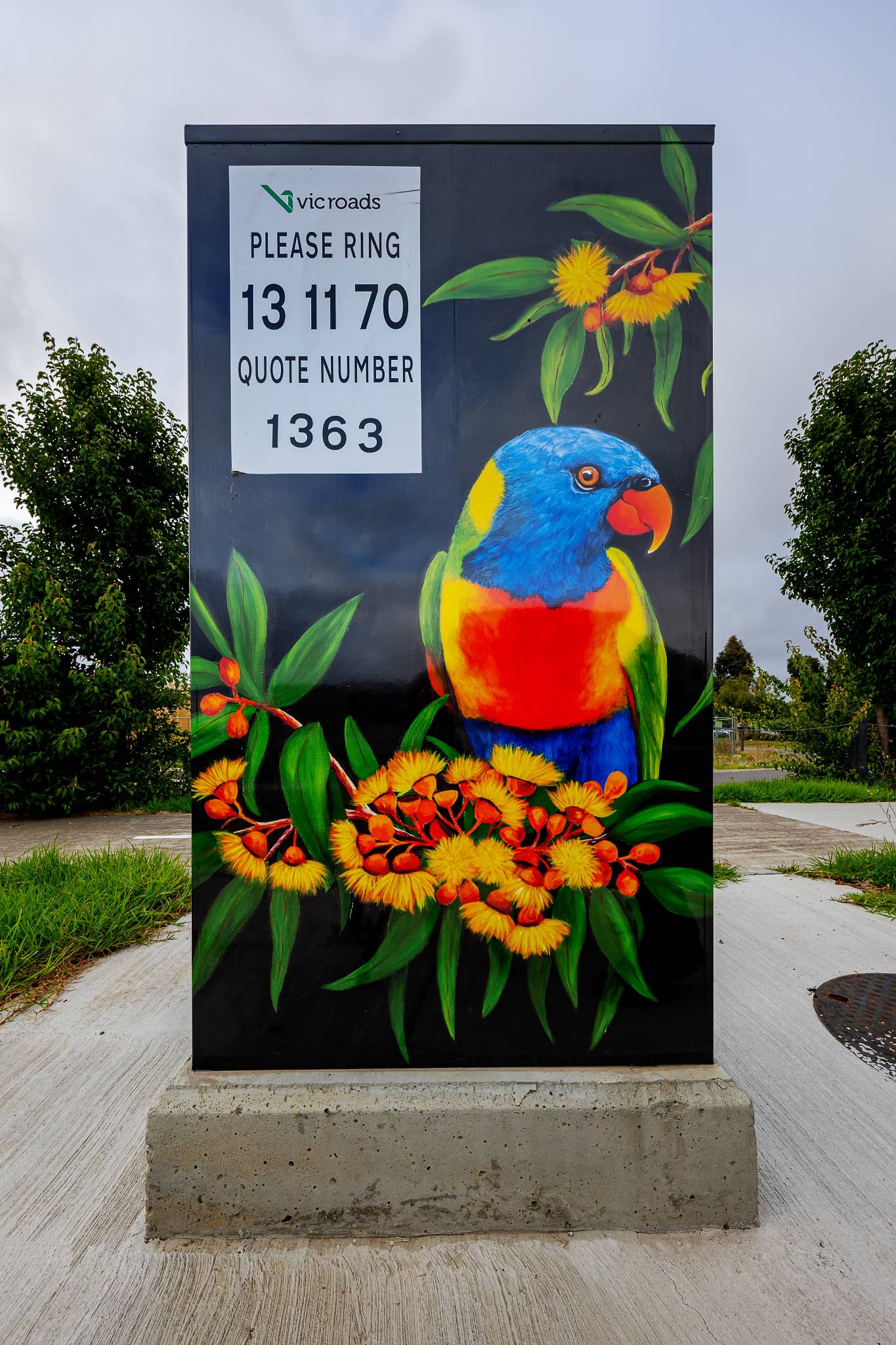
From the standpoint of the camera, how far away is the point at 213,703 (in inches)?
67.5

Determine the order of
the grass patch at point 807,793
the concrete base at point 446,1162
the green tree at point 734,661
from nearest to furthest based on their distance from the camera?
1. the concrete base at point 446,1162
2. the grass patch at point 807,793
3. the green tree at point 734,661

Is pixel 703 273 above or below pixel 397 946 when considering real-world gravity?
above

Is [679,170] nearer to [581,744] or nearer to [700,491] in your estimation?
[700,491]

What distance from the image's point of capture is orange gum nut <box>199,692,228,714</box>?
5.62 feet

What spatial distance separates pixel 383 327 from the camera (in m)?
1.75

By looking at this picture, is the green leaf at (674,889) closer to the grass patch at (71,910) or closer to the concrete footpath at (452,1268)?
the concrete footpath at (452,1268)

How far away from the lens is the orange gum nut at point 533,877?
172 centimetres

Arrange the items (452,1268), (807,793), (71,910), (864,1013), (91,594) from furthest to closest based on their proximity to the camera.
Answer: (807,793) < (91,594) < (71,910) < (864,1013) < (452,1268)

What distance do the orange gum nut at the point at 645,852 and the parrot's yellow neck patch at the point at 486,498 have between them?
0.99m

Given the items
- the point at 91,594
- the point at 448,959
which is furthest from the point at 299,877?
the point at 91,594

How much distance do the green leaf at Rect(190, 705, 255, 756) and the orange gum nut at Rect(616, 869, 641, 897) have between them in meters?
1.13

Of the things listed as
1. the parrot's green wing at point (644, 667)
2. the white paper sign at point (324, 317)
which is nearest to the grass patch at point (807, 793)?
the parrot's green wing at point (644, 667)

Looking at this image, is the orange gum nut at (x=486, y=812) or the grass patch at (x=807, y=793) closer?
the orange gum nut at (x=486, y=812)

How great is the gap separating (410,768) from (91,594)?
7729 mm
